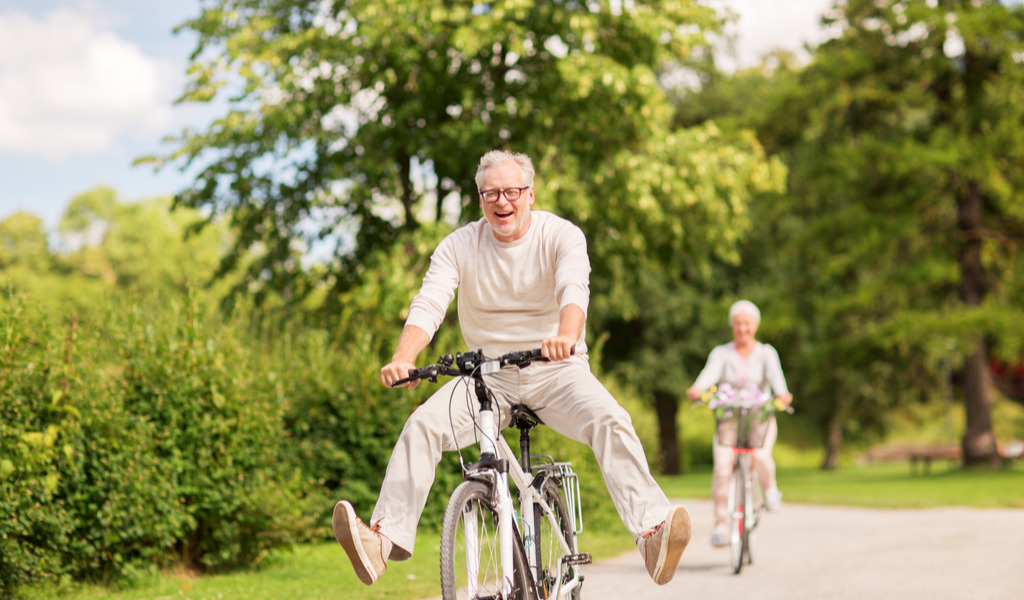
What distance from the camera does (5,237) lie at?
66.6 m

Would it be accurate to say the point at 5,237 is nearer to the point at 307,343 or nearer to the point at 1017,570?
the point at 307,343

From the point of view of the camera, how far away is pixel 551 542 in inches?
184

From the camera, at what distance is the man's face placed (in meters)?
4.48

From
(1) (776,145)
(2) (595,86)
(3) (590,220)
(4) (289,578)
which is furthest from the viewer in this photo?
(1) (776,145)

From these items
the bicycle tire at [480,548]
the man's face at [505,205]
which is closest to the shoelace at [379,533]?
the bicycle tire at [480,548]

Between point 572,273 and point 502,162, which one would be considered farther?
point 502,162

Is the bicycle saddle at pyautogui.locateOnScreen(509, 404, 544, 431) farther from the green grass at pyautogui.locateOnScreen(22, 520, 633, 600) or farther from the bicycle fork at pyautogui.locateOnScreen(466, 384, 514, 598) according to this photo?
the green grass at pyautogui.locateOnScreen(22, 520, 633, 600)

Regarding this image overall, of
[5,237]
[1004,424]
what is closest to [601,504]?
[1004,424]

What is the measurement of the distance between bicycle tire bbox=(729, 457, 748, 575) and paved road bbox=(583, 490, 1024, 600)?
0.15 m

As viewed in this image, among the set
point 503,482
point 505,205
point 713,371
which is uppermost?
point 505,205

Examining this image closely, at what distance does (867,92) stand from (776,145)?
11.1 feet

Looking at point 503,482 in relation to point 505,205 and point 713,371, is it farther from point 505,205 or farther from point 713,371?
point 713,371

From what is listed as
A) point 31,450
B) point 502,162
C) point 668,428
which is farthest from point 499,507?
point 668,428

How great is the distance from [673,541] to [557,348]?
91 cm
